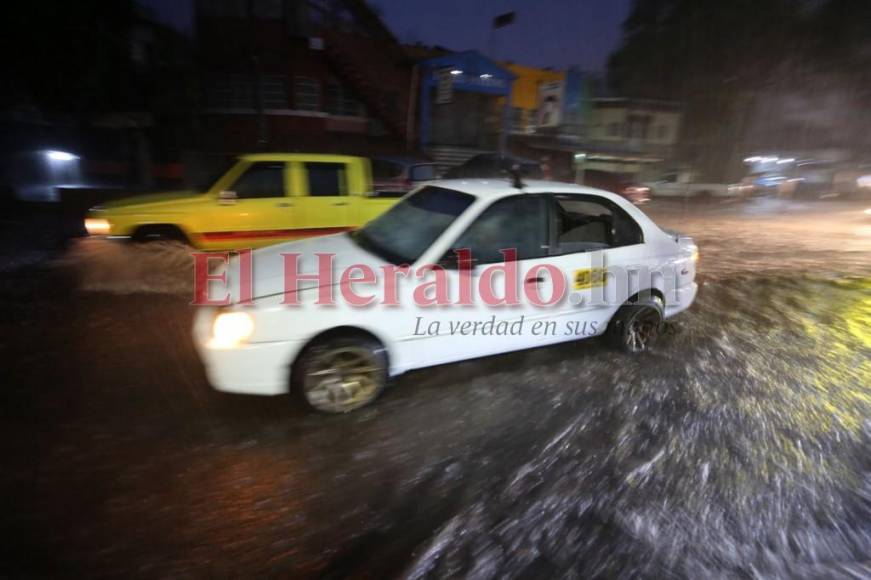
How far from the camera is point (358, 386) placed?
3621 millimetres

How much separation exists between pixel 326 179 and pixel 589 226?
3.78 meters

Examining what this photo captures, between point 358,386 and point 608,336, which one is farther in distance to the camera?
point 608,336

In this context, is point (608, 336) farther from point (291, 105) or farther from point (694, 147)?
point (694, 147)

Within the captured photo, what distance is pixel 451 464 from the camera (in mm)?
3166

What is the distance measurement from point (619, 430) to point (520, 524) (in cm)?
127

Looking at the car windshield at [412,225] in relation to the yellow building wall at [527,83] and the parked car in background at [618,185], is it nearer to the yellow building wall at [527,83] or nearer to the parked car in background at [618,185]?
the parked car in background at [618,185]

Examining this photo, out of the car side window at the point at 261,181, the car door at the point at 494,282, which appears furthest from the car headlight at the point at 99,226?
the car door at the point at 494,282

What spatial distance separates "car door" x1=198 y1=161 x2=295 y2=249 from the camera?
245 inches

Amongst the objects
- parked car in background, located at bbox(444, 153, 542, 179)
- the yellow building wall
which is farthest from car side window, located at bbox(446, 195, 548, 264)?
the yellow building wall

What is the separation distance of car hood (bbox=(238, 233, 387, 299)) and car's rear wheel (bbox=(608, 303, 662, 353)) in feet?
7.76

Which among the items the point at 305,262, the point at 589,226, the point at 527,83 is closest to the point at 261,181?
the point at 305,262

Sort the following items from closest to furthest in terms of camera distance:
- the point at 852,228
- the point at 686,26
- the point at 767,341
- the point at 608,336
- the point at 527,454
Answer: the point at 527,454, the point at 608,336, the point at 767,341, the point at 852,228, the point at 686,26

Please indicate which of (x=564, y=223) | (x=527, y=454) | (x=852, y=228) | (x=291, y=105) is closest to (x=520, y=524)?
(x=527, y=454)

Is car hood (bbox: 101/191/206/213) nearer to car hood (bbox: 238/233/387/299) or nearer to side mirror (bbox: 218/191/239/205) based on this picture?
side mirror (bbox: 218/191/239/205)
